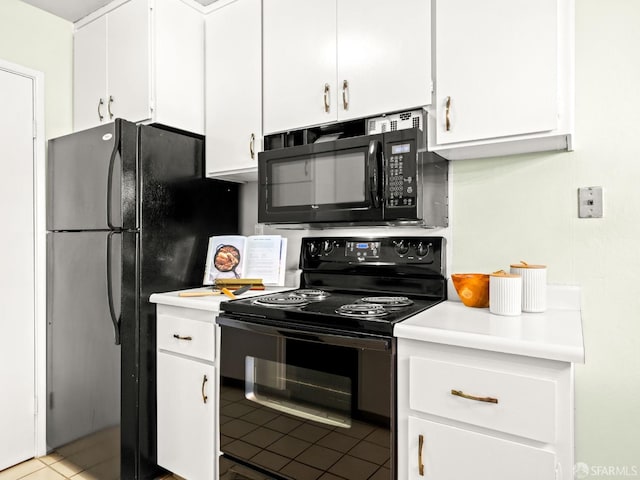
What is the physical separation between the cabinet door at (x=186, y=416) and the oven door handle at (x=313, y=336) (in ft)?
0.93

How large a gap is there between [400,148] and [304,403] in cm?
100

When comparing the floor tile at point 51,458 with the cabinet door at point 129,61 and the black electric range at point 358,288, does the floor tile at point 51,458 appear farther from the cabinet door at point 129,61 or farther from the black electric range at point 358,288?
the cabinet door at point 129,61

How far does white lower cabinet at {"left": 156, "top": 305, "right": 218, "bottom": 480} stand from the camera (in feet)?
5.85

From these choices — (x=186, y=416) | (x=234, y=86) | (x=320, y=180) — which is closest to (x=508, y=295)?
(x=320, y=180)

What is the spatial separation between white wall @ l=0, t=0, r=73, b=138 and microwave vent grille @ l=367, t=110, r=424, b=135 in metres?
1.88

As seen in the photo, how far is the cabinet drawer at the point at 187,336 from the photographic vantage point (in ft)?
5.88

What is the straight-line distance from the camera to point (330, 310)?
4.99 feet

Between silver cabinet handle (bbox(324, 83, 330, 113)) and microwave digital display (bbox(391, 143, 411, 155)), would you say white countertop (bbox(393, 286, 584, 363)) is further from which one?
silver cabinet handle (bbox(324, 83, 330, 113))

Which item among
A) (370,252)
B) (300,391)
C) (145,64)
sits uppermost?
(145,64)

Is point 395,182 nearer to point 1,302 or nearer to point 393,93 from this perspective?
point 393,93

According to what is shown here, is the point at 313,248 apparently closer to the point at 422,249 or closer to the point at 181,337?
the point at 422,249

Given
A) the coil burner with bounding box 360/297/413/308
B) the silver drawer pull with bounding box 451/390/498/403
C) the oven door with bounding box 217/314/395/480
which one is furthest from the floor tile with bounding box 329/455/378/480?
the coil burner with bounding box 360/297/413/308

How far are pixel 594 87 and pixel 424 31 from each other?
26.3 inches

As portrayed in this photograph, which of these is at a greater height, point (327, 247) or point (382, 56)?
point (382, 56)
